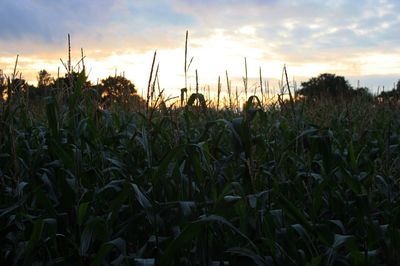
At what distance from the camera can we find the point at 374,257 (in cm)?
272

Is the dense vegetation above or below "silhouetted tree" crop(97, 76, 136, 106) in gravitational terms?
below

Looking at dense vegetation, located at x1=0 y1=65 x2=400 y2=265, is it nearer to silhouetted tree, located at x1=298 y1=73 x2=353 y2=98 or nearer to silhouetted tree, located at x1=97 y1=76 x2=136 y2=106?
silhouetted tree, located at x1=97 y1=76 x2=136 y2=106

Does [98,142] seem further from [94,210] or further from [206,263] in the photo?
[206,263]

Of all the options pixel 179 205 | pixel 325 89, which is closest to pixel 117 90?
pixel 179 205

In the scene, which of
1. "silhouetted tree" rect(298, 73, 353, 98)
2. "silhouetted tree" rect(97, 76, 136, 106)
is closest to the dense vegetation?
"silhouetted tree" rect(97, 76, 136, 106)

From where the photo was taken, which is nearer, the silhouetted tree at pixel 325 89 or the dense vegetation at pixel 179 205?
the dense vegetation at pixel 179 205

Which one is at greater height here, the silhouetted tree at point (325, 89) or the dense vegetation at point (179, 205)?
the silhouetted tree at point (325, 89)

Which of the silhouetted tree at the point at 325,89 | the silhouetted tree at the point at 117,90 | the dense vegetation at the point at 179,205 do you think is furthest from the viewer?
the silhouetted tree at the point at 325,89

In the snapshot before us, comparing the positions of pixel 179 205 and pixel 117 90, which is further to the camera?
pixel 117 90

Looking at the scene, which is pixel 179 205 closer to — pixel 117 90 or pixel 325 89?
pixel 117 90

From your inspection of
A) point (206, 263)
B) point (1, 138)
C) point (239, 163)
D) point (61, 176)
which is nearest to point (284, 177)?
point (239, 163)

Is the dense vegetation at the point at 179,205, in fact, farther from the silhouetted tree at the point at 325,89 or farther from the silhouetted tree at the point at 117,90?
the silhouetted tree at the point at 325,89

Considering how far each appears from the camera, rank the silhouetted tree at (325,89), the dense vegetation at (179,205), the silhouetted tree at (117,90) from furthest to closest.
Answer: the silhouetted tree at (325,89) < the silhouetted tree at (117,90) < the dense vegetation at (179,205)

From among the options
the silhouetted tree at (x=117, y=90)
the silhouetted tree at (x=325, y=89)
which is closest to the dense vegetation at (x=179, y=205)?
the silhouetted tree at (x=117, y=90)
